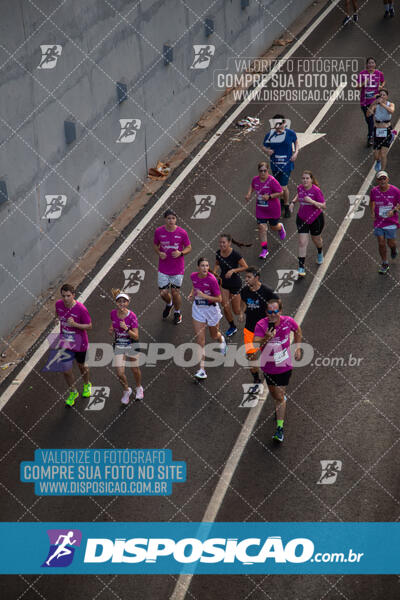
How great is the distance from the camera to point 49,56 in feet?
54.4

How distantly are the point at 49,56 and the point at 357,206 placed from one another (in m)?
7.08

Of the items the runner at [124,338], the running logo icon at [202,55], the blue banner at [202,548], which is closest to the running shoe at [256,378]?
the runner at [124,338]

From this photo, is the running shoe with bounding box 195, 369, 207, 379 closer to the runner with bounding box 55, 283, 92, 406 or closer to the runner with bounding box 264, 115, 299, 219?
the runner with bounding box 55, 283, 92, 406

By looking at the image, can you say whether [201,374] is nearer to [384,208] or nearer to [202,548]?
[202,548]

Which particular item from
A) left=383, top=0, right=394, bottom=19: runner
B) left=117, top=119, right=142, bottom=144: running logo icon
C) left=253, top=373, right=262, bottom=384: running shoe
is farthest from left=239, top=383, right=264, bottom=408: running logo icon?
left=383, top=0, right=394, bottom=19: runner

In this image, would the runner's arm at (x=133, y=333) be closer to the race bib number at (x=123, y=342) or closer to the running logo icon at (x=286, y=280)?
the race bib number at (x=123, y=342)

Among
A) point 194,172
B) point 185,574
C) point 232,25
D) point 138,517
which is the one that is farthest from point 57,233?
point 232,25

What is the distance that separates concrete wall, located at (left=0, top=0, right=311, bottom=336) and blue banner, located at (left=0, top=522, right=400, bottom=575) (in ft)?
16.5

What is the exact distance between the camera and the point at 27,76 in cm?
1594

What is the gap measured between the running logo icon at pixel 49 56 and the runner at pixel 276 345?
626cm

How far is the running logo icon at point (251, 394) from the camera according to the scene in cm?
1459

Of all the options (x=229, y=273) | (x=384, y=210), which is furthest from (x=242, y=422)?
(x=384, y=210)

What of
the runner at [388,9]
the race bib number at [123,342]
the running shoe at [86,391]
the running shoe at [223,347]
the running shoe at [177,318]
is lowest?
the running shoe at [86,391]

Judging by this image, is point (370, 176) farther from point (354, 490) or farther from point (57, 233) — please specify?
point (354, 490)
